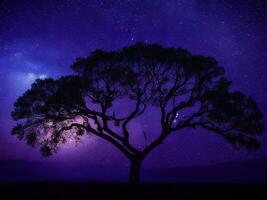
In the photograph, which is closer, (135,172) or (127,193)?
(127,193)

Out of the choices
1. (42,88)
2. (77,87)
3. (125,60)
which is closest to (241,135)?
(125,60)

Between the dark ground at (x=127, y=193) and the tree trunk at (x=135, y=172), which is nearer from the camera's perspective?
the dark ground at (x=127, y=193)

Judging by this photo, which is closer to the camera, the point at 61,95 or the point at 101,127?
the point at 61,95

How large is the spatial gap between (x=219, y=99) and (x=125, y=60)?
34.2ft

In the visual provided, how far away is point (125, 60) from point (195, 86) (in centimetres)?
789

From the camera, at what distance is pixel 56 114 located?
23.9m

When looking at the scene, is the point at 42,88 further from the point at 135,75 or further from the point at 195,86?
the point at 195,86

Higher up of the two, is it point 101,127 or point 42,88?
point 42,88

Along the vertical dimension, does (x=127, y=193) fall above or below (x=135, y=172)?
below

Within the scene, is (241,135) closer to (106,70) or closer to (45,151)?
(106,70)

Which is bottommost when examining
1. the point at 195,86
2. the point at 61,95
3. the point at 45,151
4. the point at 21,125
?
the point at 45,151

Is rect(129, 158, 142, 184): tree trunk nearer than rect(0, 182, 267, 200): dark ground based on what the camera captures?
No

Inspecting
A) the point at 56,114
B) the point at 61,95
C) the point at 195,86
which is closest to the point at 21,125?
the point at 56,114

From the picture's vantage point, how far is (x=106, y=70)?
2445 cm
